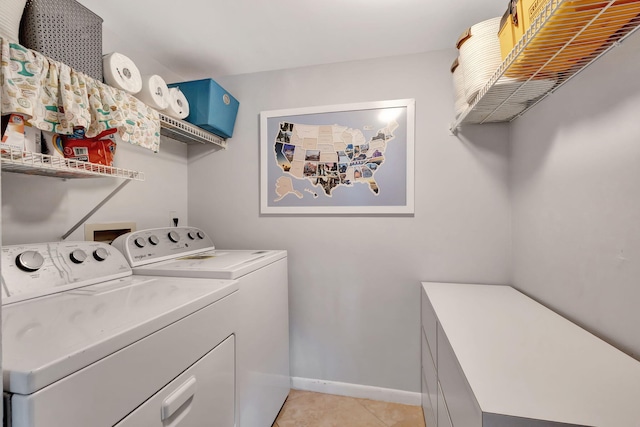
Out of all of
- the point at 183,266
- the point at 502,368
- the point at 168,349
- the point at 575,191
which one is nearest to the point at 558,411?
the point at 502,368

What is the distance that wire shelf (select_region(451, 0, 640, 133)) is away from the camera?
83 centimetres

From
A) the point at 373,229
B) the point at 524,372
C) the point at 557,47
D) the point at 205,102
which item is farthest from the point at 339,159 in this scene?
the point at 524,372

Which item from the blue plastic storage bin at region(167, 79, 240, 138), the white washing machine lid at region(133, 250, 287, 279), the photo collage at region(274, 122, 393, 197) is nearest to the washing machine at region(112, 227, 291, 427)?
the white washing machine lid at region(133, 250, 287, 279)

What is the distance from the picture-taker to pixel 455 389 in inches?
38.8

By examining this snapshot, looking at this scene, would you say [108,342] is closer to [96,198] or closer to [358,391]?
[96,198]

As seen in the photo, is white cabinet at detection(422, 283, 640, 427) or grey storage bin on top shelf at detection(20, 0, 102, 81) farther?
grey storage bin on top shelf at detection(20, 0, 102, 81)

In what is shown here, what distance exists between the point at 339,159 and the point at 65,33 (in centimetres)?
148

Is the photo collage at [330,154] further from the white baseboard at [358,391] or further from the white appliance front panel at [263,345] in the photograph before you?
the white baseboard at [358,391]

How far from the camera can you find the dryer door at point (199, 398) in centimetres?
82

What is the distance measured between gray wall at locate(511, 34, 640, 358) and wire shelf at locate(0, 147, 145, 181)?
79.0 inches

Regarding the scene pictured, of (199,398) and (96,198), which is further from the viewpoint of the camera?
(96,198)

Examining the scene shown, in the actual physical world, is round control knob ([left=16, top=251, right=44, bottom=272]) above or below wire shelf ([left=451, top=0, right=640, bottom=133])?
below

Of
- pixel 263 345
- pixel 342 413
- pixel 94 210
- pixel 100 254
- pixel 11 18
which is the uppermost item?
pixel 11 18

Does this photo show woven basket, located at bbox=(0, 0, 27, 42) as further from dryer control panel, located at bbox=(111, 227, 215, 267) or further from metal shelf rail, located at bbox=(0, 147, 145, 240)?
dryer control panel, located at bbox=(111, 227, 215, 267)
